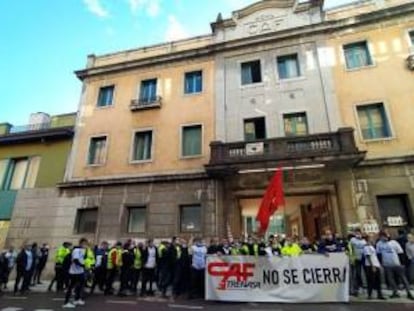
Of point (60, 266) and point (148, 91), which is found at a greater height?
point (148, 91)

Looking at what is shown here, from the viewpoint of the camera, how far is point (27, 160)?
19.0 metres

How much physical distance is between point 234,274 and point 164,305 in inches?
80.9

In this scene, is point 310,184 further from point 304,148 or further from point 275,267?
point 275,267

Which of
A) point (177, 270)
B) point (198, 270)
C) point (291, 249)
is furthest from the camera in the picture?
point (177, 270)

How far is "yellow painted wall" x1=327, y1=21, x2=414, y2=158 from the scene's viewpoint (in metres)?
13.6

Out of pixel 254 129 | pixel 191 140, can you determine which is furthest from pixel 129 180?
pixel 254 129

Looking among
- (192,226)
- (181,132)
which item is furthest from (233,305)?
(181,132)

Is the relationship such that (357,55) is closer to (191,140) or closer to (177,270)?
(191,140)

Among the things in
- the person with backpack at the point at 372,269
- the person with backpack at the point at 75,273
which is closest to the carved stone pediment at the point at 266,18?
the person with backpack at the point at 372,269

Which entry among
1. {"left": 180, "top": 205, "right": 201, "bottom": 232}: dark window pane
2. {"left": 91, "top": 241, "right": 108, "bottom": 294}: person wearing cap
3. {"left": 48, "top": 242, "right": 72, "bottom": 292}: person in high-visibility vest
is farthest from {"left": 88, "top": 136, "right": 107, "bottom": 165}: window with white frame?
{"left": 91, "top": 241, "right": 108, "bottom": 294}: person wearing cap

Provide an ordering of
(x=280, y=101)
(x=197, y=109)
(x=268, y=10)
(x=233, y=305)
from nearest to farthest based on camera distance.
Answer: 1. (x=233, y=305)
2. (x=280, y=101)
3. (x=197, y=109)
4. (x=268, y=10)

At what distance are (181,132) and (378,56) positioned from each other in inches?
398

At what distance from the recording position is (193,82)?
17.9 m

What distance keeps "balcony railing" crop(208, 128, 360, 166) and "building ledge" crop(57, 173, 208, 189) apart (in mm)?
1633
